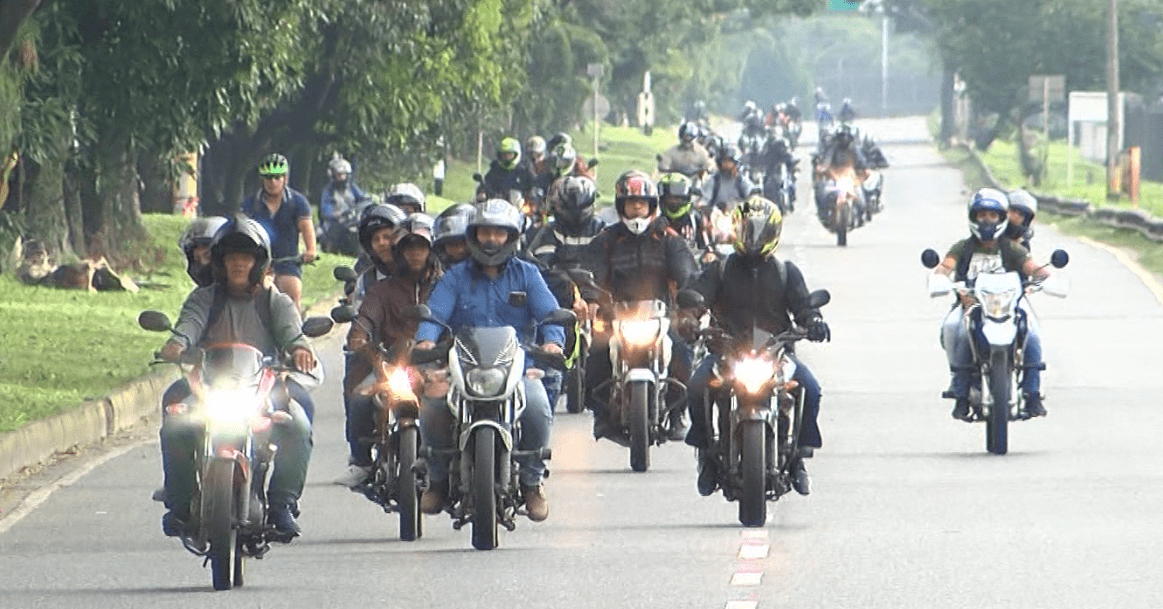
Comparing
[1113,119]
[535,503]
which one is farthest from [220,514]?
[1113,119]

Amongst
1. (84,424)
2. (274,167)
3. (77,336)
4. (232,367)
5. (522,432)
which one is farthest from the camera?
(77,336)

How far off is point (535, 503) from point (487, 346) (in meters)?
0.71

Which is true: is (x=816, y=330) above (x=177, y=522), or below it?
above

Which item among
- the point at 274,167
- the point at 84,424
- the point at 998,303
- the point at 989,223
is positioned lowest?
the point at 84,424

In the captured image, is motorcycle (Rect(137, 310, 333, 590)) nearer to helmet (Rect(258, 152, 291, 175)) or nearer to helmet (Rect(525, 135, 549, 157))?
helmet (Rect(258, 152, 291, 175))

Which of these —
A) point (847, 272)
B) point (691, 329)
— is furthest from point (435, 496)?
point (847, 272)

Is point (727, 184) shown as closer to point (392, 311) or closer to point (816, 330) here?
point (392, 311)

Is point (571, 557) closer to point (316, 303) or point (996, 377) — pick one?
point (996, 377)

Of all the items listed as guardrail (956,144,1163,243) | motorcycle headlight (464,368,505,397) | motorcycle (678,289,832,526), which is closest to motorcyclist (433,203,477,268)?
motorcycle (678,289,832,526)

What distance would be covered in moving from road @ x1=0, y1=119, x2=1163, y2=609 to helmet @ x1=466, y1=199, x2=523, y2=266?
1.21m

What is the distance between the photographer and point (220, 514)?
11844 millimetres

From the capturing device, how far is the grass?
19562mm

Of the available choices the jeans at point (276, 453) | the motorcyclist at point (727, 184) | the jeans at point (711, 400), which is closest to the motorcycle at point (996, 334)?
the jeans at point (711, 400)

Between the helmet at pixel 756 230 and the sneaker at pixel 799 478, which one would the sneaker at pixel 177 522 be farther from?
the helmet at pixel 756 230
